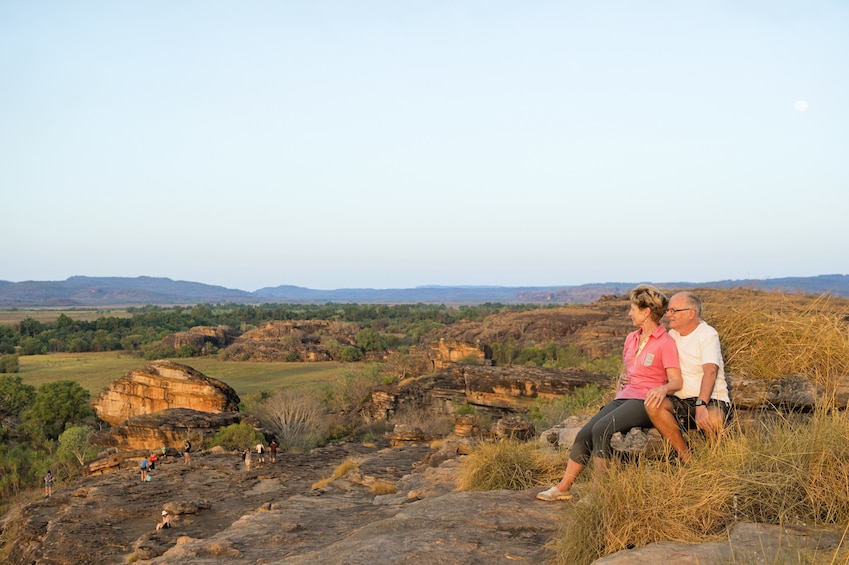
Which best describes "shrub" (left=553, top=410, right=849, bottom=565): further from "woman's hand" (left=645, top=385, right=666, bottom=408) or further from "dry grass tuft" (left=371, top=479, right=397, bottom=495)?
"dry grass tuft" (left=371, top=479, right=397, bottom=495)

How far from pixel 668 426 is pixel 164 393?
104 feet

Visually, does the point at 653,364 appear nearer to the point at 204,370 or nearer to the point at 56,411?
the point at 56,411

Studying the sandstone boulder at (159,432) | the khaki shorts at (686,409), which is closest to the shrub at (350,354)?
the sandstone boulder at (159,432)

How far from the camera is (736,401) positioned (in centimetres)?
704

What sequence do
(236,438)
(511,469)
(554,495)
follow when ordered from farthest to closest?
(236,438) < (511,469) < (554,495)

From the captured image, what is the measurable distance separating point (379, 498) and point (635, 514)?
22.7ft

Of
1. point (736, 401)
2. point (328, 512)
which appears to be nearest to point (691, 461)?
point (736, 401)

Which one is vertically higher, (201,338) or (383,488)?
(383,488)

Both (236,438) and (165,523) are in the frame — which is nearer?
(165,523)

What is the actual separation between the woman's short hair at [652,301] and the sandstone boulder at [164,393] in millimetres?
28144

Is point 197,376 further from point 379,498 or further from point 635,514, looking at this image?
point 635,514

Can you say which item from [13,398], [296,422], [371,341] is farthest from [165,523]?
[371,341]

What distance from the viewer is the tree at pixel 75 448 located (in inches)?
1063

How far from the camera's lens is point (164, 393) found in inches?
1287
